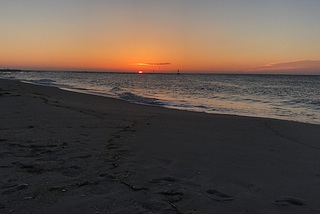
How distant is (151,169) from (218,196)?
1173 mm

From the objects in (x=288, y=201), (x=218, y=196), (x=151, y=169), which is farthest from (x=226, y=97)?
(x=218, y=196)

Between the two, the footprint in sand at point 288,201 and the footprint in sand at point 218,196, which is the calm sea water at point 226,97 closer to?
the footprint in sand at point 288,201

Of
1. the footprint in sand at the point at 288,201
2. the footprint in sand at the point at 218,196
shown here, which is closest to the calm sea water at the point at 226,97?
the footprint in sand at the point at 288,201

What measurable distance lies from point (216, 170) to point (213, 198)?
2.88 ft

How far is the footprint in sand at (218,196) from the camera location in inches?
107

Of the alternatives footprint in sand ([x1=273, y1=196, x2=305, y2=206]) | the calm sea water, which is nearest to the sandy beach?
footprint in sand ([x1=273, y1=196, x2=305, y2=206])

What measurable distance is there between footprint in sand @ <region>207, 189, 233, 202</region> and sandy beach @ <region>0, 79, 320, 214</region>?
0.5 inches

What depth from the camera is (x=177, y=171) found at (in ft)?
11.3

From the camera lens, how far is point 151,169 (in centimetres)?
348

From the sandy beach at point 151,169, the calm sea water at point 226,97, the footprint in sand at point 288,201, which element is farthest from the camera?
the calm sea water at point 226,97

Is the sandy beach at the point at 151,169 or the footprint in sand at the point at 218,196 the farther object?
the footprint in sand at the point at 218,196

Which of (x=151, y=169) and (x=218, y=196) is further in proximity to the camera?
(x=151, y=169)

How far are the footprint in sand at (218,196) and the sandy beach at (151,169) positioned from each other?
0.04 feet

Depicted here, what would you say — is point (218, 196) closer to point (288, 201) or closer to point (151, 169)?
point (288, 201)
